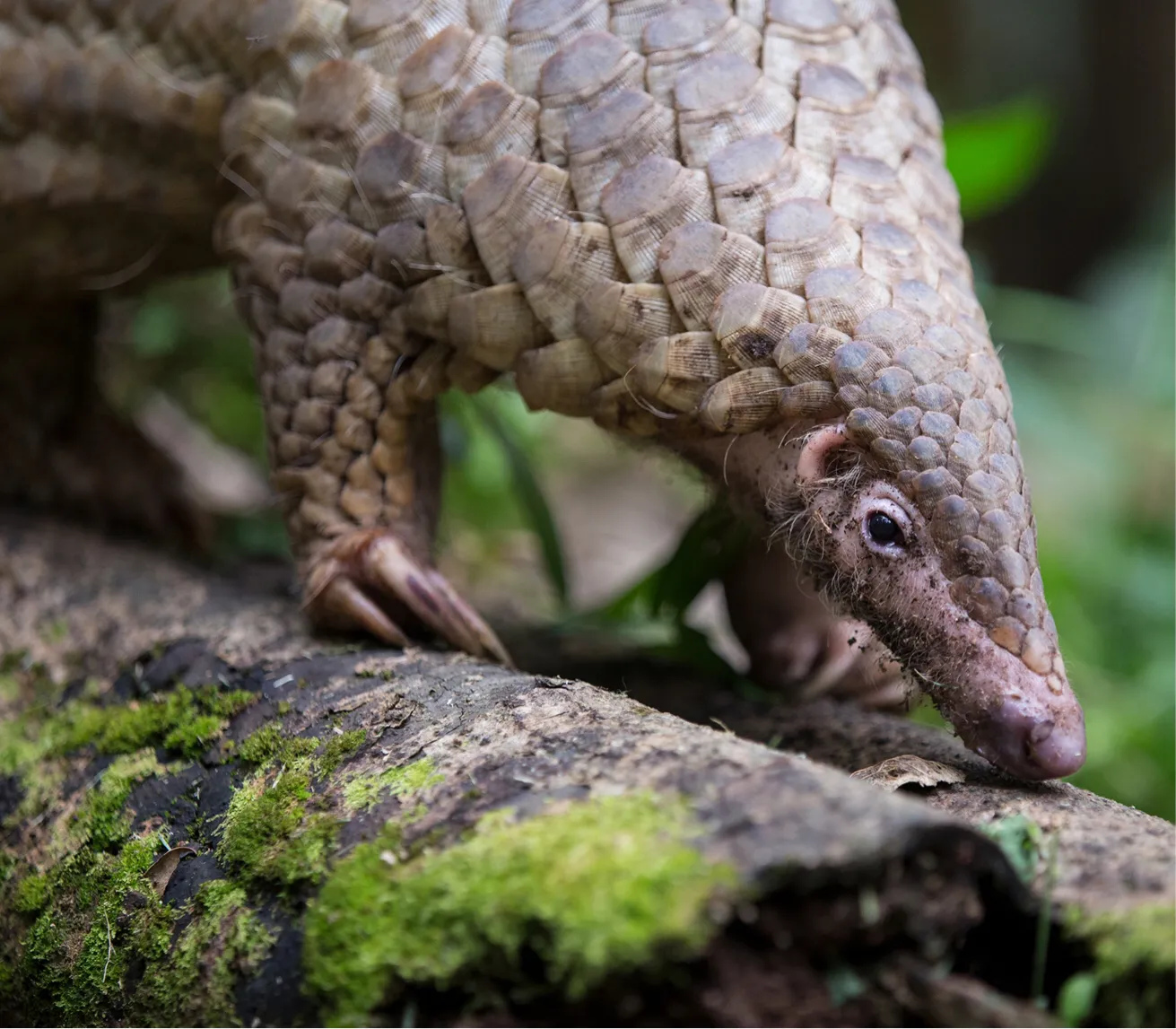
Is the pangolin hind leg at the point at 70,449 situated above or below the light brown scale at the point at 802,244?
below

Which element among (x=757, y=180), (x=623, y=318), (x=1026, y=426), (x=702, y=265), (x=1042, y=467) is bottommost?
(x=1042, y=467)

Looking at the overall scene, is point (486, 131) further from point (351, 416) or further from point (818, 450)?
point (818, 450)

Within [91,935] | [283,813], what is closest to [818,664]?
[283,813]

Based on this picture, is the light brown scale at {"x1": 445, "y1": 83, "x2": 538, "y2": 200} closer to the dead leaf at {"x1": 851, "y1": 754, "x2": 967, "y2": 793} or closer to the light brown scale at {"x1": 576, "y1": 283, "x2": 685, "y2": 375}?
the light brown scale at {"x1": 576, "y1": 283, "x2": 685, "y2": 375}

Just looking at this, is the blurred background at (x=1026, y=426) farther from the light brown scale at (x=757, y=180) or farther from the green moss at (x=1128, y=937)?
the green moss at (x=1128, y=937)

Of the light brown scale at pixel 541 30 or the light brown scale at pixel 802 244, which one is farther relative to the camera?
the light brown scale at pixel 541 30

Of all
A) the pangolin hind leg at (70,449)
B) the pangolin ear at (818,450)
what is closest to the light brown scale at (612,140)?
the pangolin ear at (818,450)

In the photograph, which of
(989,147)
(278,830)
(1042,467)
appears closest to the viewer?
(278,830)
